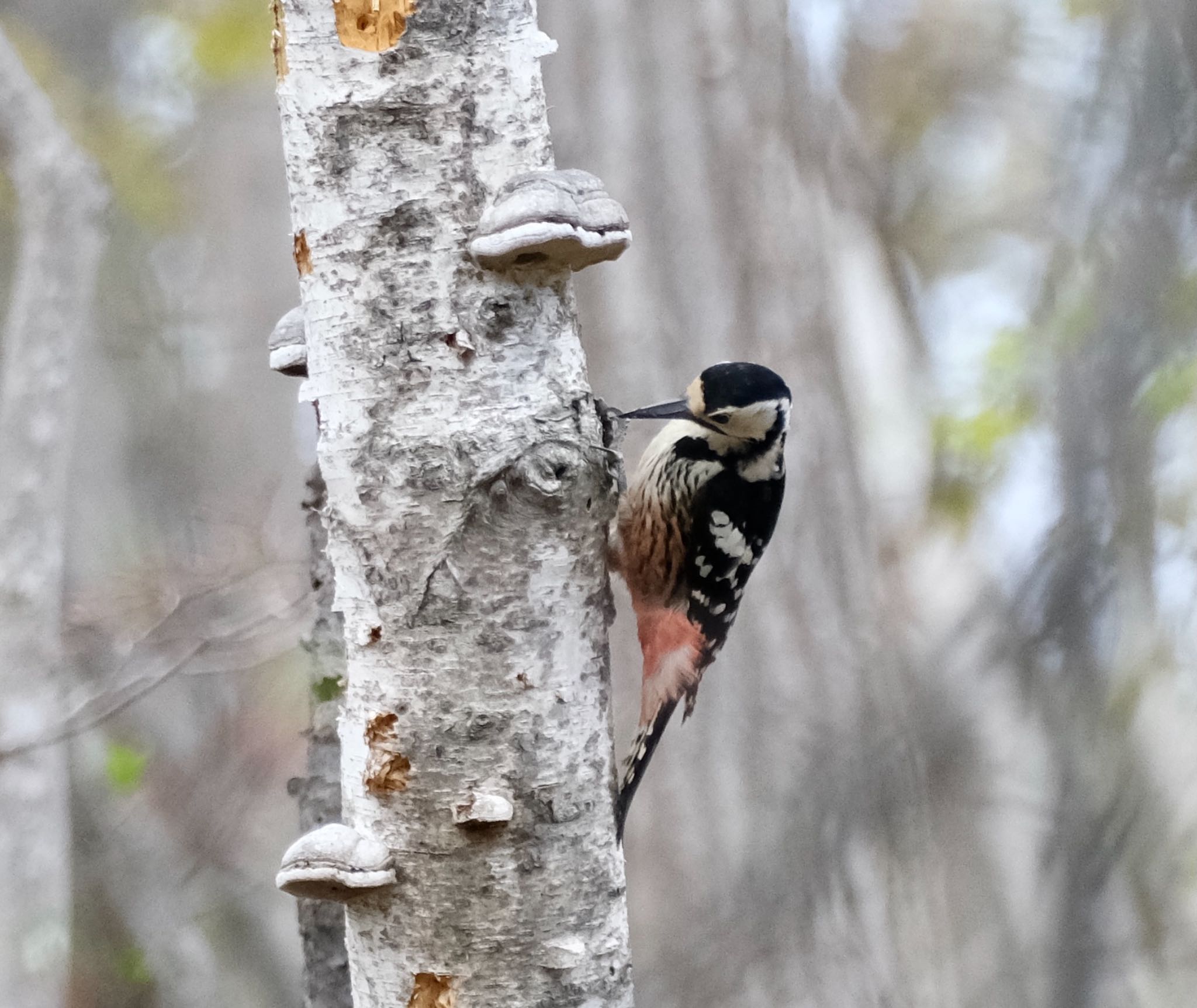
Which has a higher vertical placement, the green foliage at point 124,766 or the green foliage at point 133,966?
the green foliage at point 124,766

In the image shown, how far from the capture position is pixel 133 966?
4828 mm

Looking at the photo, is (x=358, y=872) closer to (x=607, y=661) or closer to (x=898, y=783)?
(x=607, y=661)

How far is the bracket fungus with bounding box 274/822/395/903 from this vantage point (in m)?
1.59

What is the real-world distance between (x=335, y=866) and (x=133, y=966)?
12.4ft

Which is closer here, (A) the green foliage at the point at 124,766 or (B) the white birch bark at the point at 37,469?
(B) the white birch bark at the point at 37,469

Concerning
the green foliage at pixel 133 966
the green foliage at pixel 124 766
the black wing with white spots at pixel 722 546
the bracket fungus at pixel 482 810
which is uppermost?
the black wing with white spots at pixel 722 546

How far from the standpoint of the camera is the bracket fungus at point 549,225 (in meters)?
1.62

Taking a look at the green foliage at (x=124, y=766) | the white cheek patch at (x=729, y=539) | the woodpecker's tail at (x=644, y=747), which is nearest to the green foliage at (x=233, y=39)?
the green foliage at (x=124, y=766)

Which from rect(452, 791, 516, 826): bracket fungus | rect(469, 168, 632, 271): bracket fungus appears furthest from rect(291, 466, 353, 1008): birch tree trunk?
rect(469, 168, 632, 271): bracket fungus

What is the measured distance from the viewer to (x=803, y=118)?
189 inches

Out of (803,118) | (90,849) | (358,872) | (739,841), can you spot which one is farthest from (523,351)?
(90,849)

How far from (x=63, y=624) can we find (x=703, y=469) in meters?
2.06

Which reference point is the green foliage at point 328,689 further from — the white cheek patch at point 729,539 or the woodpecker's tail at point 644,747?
the white cheek patch at point 729,539

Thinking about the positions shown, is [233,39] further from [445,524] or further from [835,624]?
[445,524]
